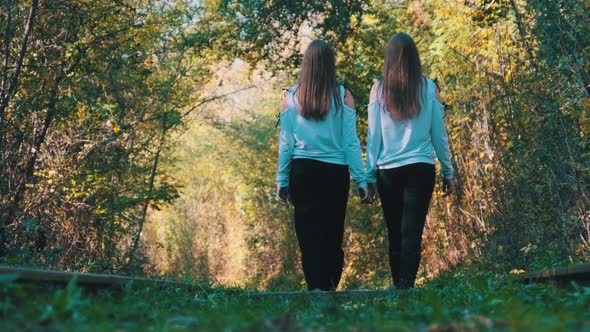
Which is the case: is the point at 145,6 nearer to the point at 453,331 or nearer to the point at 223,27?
the point at 223,27

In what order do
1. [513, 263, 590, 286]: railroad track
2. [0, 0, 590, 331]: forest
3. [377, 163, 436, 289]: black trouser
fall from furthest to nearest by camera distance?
1. [0, 0, 590, 331]: forest
2. [377, 163, 436, 289]: black trouser
3. [513, 263, 590, 286]: railroad track

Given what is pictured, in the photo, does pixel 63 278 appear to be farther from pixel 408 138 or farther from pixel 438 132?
pixel 438 132

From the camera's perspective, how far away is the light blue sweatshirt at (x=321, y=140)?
23.2 ft

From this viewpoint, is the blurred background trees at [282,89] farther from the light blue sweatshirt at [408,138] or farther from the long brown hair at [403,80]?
the long brown hair at [403,80]

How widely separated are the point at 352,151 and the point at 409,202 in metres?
0.64

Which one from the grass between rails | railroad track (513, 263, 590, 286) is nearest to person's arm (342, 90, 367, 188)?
the grass between rails

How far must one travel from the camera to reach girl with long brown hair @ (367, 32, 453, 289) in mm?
6809

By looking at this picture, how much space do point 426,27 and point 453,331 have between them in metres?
21.8

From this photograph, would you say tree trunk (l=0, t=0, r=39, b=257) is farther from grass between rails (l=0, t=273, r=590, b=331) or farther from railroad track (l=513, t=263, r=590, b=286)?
railroad track (l=513, t=263, r=590, b=286)

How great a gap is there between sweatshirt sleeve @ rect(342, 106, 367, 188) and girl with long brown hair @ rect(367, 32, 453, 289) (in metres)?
0.06

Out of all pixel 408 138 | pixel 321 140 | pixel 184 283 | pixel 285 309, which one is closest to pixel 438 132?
pixel 408 138

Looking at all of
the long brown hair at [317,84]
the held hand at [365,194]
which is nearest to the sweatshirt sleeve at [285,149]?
the long brown hair at [317,84]

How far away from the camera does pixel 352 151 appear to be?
7133 millimetres

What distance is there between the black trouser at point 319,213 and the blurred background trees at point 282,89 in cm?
178
